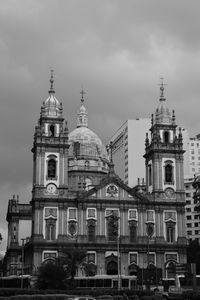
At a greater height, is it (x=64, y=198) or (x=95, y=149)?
(x=95, y=149)

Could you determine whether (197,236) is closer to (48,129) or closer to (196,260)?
(196,260)

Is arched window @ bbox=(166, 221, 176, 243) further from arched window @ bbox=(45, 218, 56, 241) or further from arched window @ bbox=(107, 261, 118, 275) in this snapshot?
arched window @ bbox=(45, 218, 56, 241)

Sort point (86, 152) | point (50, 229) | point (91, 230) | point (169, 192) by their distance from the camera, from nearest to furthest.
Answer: point (50, 229) < point (91, 230) < point (169, 192) < point (86, 152)

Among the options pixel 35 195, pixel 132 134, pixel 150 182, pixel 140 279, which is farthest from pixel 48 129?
pixel 132 134

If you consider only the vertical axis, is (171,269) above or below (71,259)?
below

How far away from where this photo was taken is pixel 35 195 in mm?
82000

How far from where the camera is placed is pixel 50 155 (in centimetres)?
8481

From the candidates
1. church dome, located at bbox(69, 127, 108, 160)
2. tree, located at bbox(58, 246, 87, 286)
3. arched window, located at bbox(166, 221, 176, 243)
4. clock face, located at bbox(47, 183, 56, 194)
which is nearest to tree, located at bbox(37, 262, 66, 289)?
tree, located at bbox(58, 246, 87, 286)

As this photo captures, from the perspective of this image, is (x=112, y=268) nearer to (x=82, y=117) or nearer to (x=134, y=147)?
(x=82, y=117)

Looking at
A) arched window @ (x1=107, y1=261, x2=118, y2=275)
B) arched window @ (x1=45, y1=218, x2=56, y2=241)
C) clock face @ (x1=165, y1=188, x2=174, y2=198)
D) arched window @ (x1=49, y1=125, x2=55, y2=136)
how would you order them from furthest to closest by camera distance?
arched window @ (x1=49, y1=125, x2=55, y2=136) < clock face @ (x1=165, y1=188, x2=174, y2=198) < arched window @ (x1=107, y1=261, x2=118, y2=275) < arched window @ (x1=45, y1=218, x2=56, y2=241)

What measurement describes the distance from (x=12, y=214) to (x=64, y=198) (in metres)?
30.8

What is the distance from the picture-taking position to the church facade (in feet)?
267

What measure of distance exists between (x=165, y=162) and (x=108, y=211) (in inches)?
438

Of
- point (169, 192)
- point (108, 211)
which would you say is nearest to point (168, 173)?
point (169, 192)
